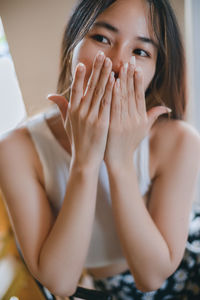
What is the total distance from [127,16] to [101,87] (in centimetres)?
11

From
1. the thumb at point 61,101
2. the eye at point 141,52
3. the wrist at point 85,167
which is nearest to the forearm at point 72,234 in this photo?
the wrist at point 85,167

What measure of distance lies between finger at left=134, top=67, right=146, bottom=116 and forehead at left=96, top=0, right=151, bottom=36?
0.06 meters

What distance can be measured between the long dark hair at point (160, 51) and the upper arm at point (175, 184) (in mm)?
64

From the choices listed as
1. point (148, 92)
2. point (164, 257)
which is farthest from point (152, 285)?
point (148, 92)

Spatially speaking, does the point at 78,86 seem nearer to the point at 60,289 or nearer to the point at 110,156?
the point at 110,156

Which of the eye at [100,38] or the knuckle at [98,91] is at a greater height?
the eye at [100,38]

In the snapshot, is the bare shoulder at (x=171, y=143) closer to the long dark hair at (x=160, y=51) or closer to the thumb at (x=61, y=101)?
the long dark hair at (x=160, y=51)

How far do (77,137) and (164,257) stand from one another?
266 millimetres

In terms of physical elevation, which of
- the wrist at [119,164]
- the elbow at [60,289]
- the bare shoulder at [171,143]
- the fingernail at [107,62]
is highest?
the fingernail at [107,62]

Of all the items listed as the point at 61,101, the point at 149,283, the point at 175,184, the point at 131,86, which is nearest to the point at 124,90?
the point at 131,86

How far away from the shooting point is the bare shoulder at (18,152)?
470 millimetres

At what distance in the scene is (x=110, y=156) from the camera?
16.7 inches

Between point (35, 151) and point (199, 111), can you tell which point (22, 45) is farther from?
point (199, 111)

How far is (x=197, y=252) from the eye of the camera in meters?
0.54
